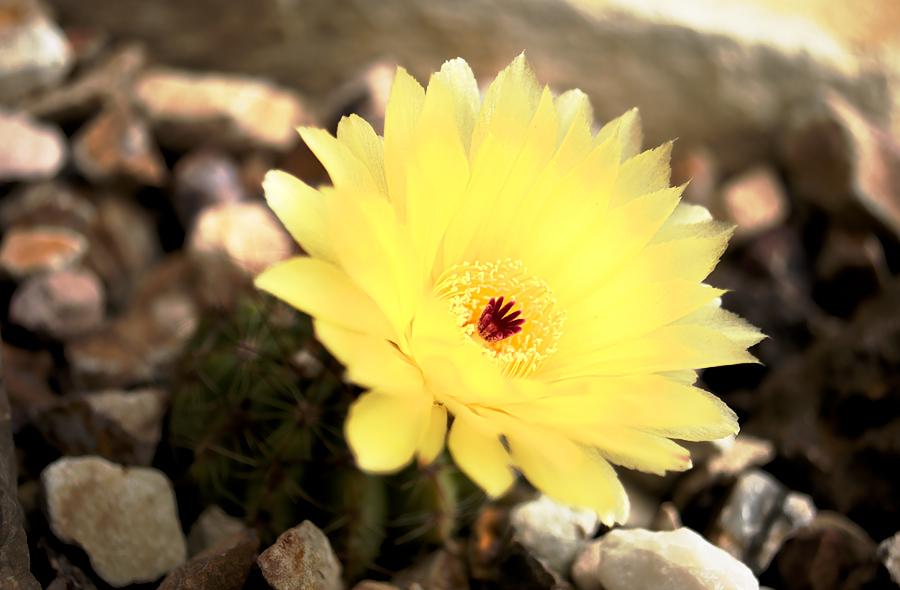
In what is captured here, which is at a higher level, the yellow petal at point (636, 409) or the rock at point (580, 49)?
the yellow petal at point (636, 409)

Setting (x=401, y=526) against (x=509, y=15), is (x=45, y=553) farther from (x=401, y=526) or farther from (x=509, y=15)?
(x=509, y=15)

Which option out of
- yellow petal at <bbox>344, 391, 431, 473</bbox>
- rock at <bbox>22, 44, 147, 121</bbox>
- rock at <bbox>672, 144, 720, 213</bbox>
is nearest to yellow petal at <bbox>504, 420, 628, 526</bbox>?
yellow petal at <bbox>344, 391, 431, 473</bbox>

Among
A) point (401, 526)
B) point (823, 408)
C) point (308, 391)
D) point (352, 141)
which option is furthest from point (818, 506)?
point (352, 141)

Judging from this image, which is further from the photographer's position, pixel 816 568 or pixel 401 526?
pixel 816 568

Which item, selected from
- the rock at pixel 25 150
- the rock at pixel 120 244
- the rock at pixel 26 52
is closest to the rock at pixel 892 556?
the rock at pixel 120 244

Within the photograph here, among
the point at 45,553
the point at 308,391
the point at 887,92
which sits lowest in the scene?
the point at 45,553

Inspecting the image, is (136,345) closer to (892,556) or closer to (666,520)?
(666,520)

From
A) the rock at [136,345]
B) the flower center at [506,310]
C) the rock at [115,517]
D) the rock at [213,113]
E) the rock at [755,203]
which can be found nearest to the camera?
the flower center at [506,310]

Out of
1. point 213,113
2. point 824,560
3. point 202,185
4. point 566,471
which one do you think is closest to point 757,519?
point 824,560

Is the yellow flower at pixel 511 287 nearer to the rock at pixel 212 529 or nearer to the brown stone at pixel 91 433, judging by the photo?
the rock at pixel 212 529
